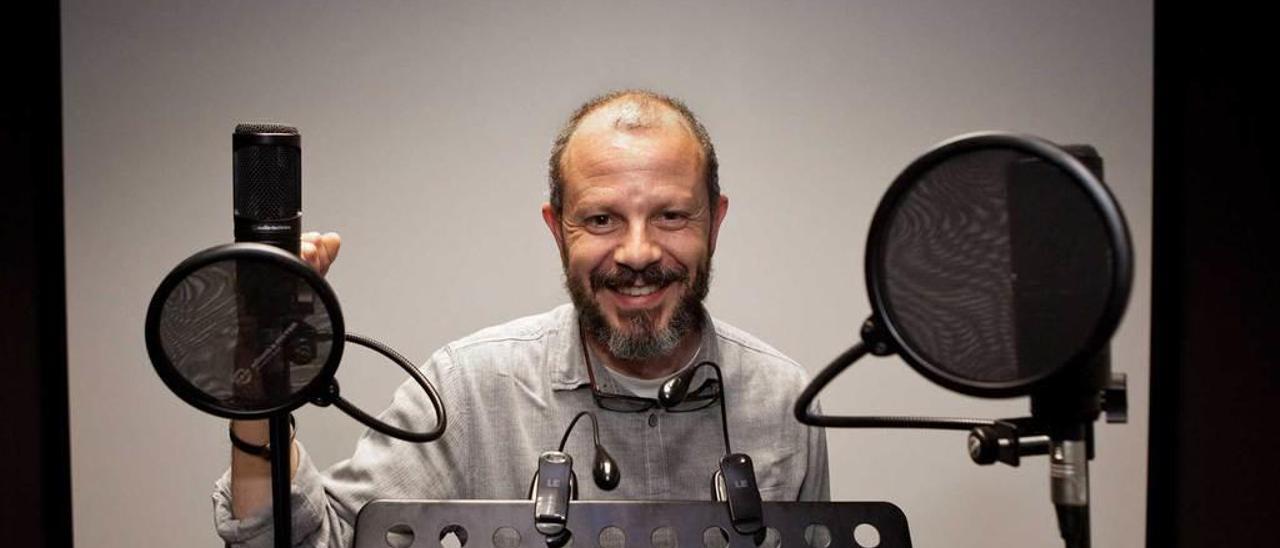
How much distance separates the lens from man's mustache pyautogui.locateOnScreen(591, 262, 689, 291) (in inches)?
63.9

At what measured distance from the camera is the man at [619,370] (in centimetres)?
161

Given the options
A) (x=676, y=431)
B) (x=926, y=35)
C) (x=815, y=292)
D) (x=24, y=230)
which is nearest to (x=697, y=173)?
(x=676, y=431)

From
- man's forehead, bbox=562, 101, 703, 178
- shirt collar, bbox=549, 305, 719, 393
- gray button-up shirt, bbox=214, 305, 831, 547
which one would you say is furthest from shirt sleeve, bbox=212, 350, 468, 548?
man's forehead, bbox=562, 101, 703, 178

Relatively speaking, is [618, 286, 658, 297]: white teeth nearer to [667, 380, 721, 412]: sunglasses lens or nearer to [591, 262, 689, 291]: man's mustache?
[591, 262, 689, 291]: man's mustache

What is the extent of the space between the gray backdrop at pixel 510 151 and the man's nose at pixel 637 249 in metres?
0.63

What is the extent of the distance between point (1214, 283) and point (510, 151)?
4.54 feet

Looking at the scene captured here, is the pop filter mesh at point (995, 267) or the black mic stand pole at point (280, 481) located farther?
the black mic stand pole at point (280, 481)

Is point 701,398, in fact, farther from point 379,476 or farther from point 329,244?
point 329,244

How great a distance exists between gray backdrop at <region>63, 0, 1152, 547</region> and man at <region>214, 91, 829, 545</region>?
0.48 meters

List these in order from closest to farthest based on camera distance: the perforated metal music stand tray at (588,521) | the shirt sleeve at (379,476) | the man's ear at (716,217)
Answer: the perforated metal music stand tray at (588,521) → the shirt sleeve at (379,476) → the man's ear at (716,217)

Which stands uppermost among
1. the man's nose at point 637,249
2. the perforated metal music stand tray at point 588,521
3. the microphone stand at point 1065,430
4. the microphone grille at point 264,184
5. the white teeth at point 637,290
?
the microphone grille at point 264,184

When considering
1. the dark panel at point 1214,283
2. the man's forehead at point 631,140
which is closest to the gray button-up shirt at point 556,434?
the man's forehead at point 631,140

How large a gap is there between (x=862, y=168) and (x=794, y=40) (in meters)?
0.28

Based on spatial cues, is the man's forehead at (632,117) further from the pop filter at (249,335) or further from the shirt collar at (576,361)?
the pop filter at (249,335)
